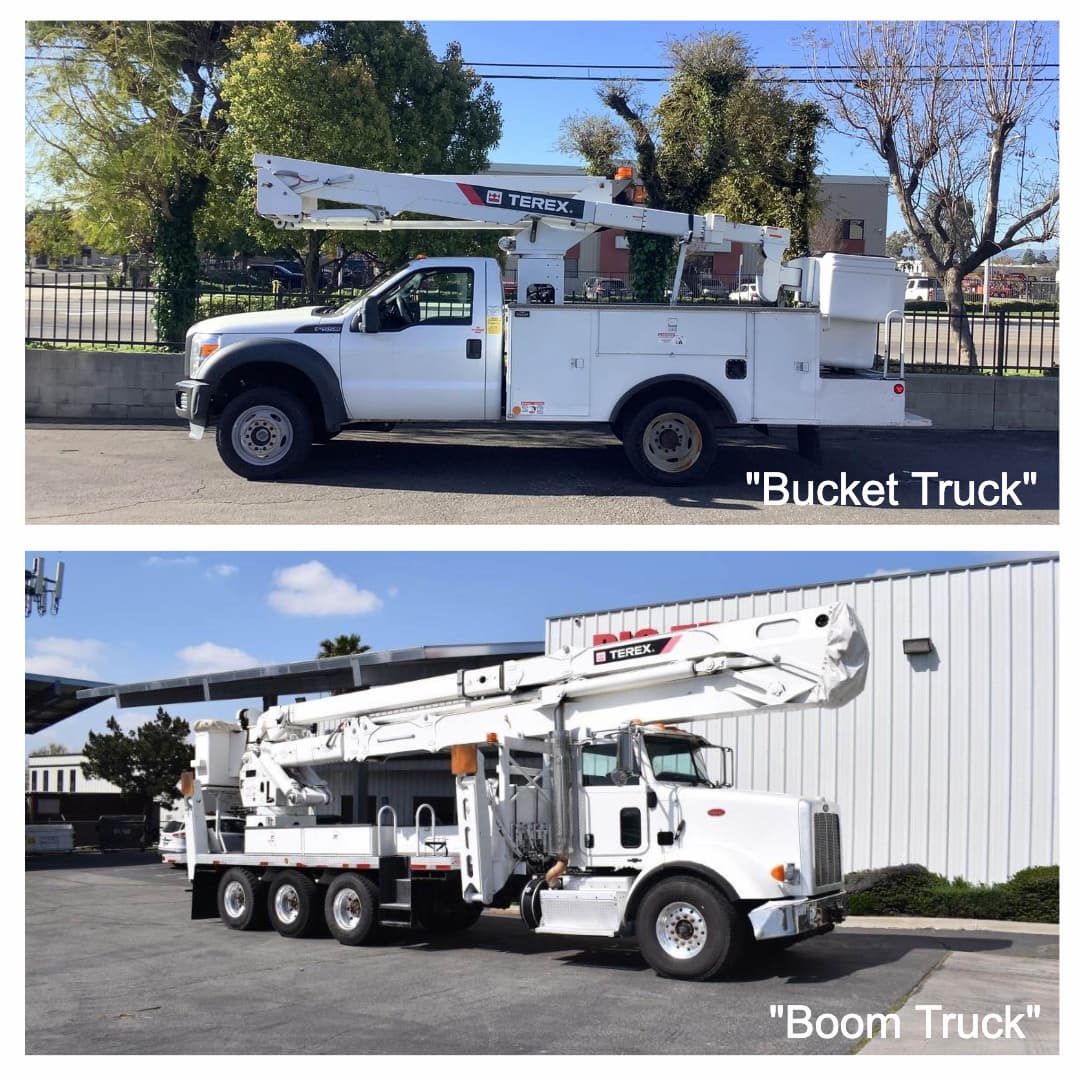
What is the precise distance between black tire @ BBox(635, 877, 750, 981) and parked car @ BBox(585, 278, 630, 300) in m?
13.0

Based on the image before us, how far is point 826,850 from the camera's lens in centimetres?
1019

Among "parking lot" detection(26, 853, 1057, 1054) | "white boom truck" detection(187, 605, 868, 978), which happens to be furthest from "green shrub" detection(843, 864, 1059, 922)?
"white boom truck" detection(187, 605, 868, 978)

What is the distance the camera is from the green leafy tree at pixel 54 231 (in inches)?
867

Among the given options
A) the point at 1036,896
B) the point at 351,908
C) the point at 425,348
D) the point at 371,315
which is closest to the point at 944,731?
the point at 1036,896

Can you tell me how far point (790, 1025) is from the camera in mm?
7680

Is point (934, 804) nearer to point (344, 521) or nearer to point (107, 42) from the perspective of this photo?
point (344, 521)

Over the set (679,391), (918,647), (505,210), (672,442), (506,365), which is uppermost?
(505,210)

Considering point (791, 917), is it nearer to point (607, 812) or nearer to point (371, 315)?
point (607, 812)

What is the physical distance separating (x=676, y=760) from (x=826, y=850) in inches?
58.1

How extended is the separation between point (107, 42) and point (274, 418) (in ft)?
32.7

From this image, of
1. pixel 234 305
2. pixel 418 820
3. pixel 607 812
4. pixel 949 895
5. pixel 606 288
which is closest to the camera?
pixel 607 812

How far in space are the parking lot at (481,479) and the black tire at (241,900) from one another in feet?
13.9

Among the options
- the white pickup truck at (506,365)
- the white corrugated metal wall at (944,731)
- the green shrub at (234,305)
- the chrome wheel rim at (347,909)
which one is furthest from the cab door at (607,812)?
the green shrub at (234,305)

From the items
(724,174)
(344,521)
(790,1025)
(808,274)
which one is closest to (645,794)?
Result: (790,1025)
